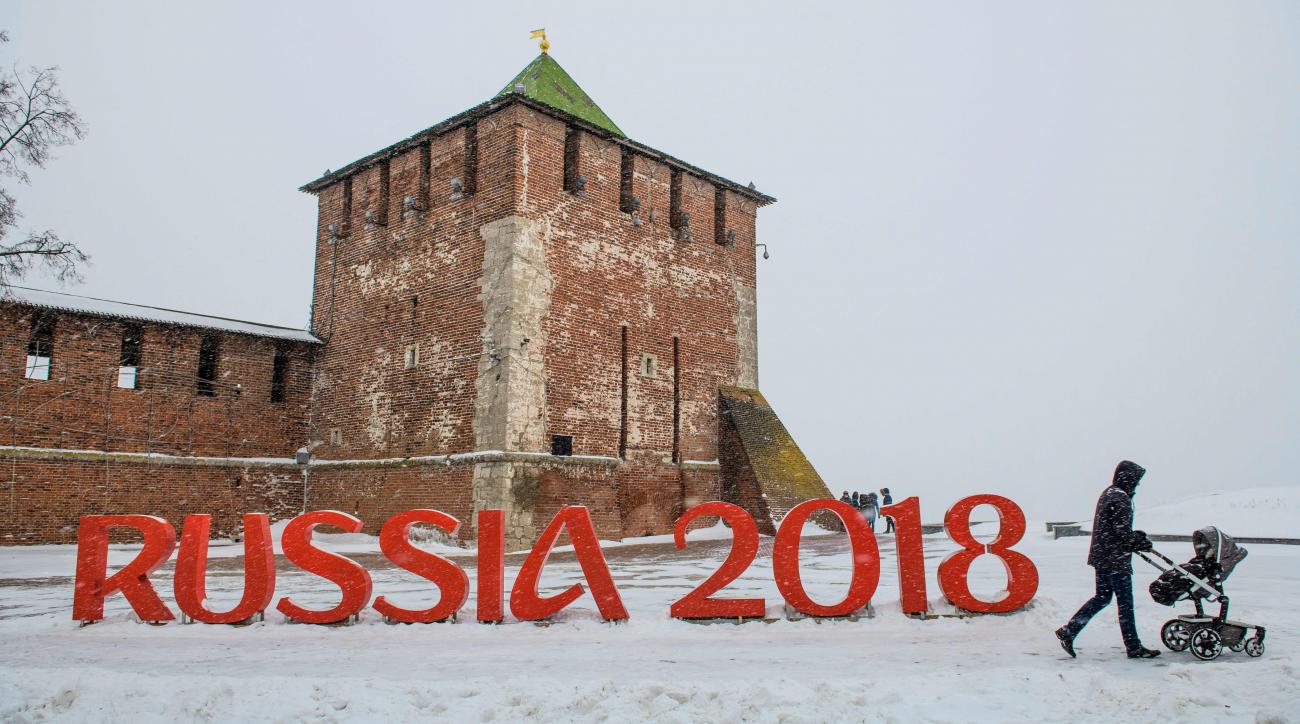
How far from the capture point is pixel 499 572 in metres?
7.69

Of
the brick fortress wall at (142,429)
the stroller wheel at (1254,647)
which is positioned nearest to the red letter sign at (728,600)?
the stroller wheel at (1254,647)

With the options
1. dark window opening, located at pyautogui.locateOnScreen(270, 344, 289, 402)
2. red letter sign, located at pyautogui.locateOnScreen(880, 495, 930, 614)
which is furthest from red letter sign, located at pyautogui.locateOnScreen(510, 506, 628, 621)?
dark window opening, located at pyautogui.locateOnScreen(270, 344, 289, 402)

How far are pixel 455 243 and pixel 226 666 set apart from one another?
11.9 metres

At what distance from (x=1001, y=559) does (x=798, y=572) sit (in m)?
1.76

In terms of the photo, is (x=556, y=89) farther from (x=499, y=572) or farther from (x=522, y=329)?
(x=499, y=572)

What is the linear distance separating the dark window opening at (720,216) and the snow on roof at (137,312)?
30.3ft

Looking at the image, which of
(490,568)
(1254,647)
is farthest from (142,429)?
(1254,647)

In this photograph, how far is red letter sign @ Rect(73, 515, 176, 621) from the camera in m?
7.68

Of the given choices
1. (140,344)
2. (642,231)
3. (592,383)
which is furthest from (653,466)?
(140,344)

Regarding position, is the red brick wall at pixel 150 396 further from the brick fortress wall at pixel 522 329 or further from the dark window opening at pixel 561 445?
the dark window opening at pixel 561 445

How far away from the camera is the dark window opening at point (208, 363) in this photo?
1867cm

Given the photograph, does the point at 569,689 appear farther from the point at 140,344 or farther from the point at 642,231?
the point at 140,344

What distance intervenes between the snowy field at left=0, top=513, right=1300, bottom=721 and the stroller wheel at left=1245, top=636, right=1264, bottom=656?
0.07 metres

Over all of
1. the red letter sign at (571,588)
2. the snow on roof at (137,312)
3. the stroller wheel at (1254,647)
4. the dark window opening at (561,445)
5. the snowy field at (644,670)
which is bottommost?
the snowy field at (644,670)
